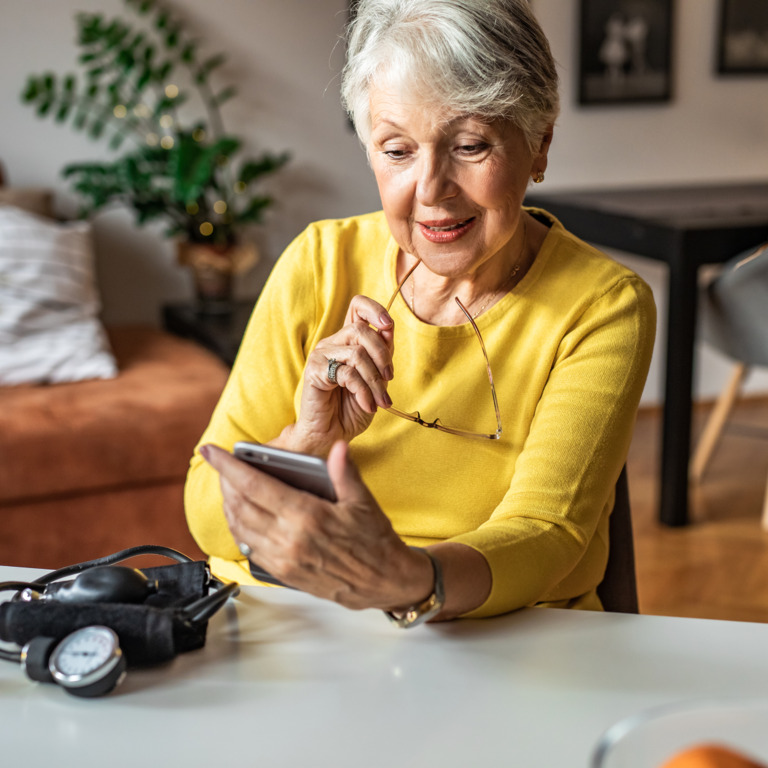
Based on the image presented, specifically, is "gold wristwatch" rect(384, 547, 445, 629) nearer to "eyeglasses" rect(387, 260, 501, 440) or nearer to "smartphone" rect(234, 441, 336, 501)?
"smartphone" rect(234, 441, 336, 501)

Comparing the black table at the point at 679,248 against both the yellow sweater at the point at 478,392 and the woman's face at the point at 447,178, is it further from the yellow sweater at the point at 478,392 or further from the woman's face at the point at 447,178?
the woman's face at the point at 447,178

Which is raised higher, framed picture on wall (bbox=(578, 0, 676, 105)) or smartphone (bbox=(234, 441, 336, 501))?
framed picture on wall (bbox=(578, 0, 676, 105))

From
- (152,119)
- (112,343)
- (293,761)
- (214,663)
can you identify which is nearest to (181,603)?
(214,663)

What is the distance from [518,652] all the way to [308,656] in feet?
0.56

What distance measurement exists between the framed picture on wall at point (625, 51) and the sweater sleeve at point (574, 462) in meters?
2.63

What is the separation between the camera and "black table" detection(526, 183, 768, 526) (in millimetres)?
2590

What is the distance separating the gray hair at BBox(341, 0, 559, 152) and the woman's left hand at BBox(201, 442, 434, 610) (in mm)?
503

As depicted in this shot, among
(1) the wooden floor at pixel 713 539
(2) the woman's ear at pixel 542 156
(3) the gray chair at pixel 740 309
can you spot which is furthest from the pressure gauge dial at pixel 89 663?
(3) the gray chair at pixel 740 309

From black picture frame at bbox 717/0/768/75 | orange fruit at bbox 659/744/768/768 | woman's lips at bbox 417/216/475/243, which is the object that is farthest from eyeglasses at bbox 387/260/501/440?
black picture frame at bbox 717/0/768/75

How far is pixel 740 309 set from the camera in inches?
103

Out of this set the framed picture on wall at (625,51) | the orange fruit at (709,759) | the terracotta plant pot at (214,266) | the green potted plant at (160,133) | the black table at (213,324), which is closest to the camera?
the orange fruit at (709,759)

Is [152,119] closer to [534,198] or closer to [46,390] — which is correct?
[46,390]

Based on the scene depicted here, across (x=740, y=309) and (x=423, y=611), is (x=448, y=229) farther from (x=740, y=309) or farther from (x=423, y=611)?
(x=740, y=309)

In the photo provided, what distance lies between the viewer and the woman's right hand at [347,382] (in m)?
1.07
